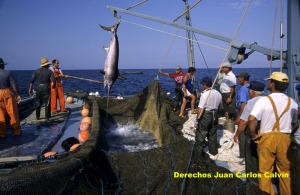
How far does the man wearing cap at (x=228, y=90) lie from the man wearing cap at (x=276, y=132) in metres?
3.96

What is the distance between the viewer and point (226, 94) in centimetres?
799

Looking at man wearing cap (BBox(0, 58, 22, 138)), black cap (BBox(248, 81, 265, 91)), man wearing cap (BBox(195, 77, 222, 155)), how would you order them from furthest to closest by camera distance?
man wearing cap (BBox(0, 58, 22, 138)) < man wearing cap (BBox(195, 77, 222, 155)) < black cap (BBox(248, 81, 265, 91))

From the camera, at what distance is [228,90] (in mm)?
7957

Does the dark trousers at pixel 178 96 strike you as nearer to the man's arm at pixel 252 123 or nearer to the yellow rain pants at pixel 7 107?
the yellow rain pants at pixel 7 107

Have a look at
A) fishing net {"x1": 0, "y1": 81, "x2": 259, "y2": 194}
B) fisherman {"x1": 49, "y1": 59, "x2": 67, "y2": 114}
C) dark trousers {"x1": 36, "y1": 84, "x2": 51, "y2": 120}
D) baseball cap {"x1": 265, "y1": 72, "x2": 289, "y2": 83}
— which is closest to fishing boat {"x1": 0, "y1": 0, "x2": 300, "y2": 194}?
fishing net {"x1": 0, "y1": 81, "x2": 259, "y2": 194}

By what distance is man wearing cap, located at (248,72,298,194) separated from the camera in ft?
11.7

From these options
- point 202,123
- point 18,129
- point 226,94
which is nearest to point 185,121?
point 226,94

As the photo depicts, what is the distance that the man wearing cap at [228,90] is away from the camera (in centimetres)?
762

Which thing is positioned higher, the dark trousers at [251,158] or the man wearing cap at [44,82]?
the man wearing cap at [44,82]

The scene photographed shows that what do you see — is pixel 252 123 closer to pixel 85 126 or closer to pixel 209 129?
pixel 209 129

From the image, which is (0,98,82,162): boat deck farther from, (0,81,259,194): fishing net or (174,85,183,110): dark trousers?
(174,85,183,110): dark trousers

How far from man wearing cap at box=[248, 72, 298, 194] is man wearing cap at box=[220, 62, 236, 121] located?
396 cm

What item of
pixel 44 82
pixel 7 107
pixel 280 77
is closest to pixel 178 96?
pixel 44 82

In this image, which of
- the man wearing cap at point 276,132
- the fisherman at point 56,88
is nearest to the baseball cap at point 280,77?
the man wearing cap at point 276,132
